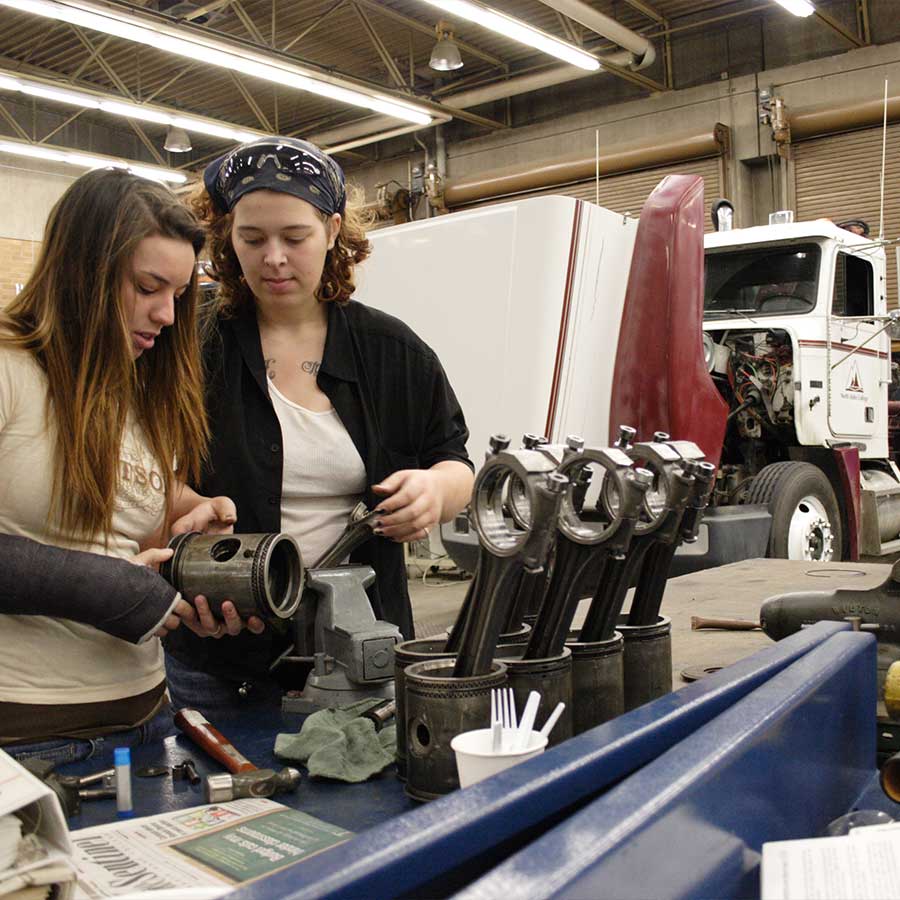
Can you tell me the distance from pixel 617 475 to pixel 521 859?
0.52m

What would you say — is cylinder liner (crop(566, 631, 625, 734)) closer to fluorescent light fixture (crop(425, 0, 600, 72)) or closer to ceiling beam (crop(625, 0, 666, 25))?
fluorescent light fixture (crop(425, 0, 600, 72))

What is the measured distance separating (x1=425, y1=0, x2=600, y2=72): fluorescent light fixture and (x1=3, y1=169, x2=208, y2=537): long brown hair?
6.01 m

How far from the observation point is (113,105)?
9195mm

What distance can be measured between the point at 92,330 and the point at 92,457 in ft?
0.56

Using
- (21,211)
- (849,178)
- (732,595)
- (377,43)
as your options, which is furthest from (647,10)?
(732,595)

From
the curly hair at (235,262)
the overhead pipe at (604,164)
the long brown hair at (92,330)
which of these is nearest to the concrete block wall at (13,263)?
the overhead pipe at (604,164)

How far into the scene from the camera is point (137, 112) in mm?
9500

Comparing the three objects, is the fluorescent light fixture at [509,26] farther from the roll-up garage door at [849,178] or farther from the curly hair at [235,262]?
the curly hair at [235,262]

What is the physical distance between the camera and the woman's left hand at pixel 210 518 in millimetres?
1470

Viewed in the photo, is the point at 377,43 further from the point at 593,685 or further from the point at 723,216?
the point at 593,685

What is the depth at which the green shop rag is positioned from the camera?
3.67 feet

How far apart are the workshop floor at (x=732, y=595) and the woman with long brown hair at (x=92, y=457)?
691mm

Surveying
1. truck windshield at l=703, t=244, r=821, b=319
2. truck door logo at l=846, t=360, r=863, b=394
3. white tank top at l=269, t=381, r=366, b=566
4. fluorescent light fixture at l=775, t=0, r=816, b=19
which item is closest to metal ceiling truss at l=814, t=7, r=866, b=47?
fluorescent light fixture at l=775, t=0, r=816, b=19

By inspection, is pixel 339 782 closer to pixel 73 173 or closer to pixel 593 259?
pixel 593 259
